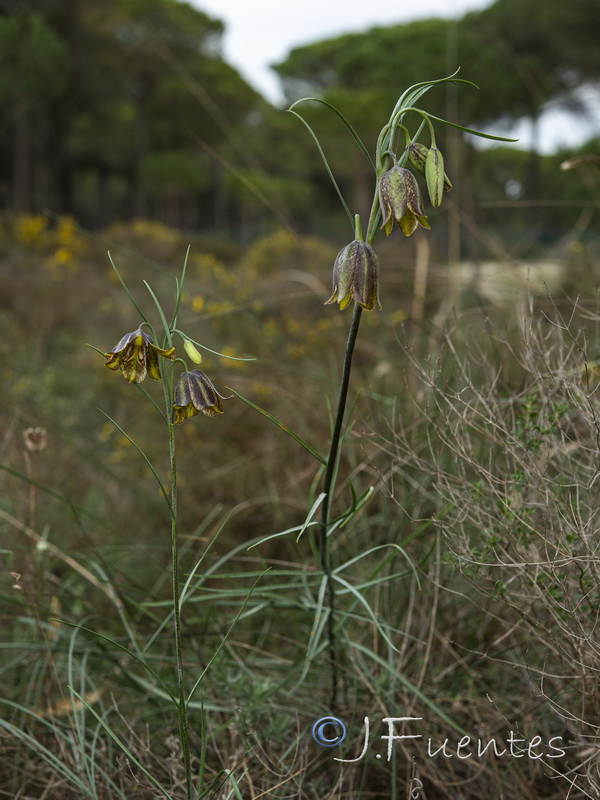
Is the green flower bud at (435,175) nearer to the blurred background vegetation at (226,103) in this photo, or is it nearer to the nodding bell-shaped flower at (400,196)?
the nodding bell-shaped flower at (400,196)

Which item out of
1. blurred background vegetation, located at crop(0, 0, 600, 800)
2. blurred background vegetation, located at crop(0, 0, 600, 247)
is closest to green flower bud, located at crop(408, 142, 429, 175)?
blurred background vegetation, located at crop(0, 0, 600, 800)

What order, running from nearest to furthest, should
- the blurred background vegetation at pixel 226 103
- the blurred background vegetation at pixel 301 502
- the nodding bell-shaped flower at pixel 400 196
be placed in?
the nodding bell-shaped flower at pixel 400 196
the blurred background vegetation at pixel 301 502
the blurred background vegetation at pixel 226 103

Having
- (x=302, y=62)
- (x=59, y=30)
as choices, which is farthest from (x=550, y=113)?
(x=59, y=30)

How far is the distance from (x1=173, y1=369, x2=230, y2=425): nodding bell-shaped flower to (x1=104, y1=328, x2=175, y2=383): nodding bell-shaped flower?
0.03 m

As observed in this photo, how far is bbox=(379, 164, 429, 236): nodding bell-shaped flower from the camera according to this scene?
728mm

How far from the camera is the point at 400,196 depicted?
0.73m

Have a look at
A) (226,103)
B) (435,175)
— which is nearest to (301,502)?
(435,175)

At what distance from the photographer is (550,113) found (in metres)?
22.1

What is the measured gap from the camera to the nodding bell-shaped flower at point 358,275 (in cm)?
76

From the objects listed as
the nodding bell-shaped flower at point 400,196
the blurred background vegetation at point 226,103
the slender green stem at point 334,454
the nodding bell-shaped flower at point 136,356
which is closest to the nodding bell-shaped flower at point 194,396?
the nodding bell-shaped flower at point 136,356

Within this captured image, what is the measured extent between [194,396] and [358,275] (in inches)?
8.6

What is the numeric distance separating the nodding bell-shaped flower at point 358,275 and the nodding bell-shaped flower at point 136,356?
0.63ft

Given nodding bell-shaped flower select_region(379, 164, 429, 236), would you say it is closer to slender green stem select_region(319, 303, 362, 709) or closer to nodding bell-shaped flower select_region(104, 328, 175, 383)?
slender green stem select_region(319, 303, 362, 709)

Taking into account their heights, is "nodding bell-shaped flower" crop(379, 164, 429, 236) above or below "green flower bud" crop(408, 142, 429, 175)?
below
